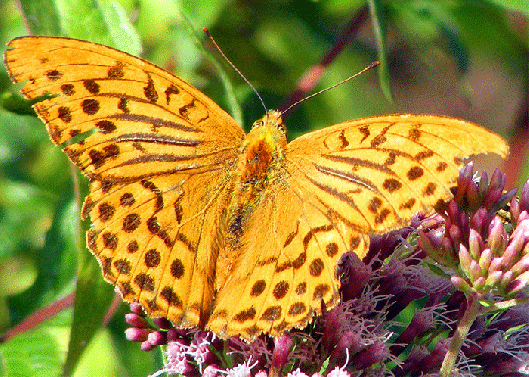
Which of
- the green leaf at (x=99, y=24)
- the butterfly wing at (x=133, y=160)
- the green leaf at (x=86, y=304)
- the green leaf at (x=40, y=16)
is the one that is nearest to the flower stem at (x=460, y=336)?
the butterfly wing at (x=133, y=160)

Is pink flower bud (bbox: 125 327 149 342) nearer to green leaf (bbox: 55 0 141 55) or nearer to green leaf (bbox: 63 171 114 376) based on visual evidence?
green leaf (bbox: 63 171 114 376)

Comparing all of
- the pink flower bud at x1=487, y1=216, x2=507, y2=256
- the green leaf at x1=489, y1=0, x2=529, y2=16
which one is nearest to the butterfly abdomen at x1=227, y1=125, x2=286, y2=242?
the pink flower bud at x1=487, y1=216, x2=507, y2=256

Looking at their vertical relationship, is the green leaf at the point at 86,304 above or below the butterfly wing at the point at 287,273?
below

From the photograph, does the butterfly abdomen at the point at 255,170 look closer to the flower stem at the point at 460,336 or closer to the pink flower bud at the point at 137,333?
the pink flower bud at the point at 137,333

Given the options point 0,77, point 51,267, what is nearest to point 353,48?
point 0,77

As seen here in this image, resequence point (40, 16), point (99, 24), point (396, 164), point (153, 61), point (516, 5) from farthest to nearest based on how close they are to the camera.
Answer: point (153, 61)
point (516, 5)
point (99, 24)
point (40, 16)
point (396, 164)

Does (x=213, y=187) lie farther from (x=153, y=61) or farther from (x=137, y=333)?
(x=153, y=61)

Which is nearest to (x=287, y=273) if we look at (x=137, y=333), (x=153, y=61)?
(x=137, y=333)
